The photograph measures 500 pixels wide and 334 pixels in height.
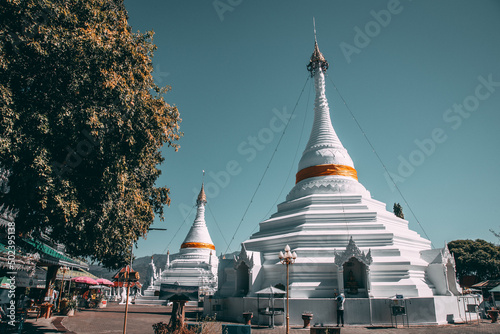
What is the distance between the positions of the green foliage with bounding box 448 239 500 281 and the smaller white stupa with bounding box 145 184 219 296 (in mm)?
34481

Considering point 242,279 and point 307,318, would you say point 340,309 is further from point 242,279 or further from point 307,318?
point 242,279

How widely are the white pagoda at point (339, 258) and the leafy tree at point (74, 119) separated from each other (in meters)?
10.3

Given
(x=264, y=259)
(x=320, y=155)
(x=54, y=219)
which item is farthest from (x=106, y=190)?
Result: (x=320, y=155)

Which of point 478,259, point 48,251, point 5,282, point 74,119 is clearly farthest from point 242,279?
point 478,259

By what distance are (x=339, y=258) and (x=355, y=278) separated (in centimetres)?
176

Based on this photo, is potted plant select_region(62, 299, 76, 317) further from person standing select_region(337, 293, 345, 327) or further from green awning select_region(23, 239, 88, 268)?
person standing select_region(337, 293, 345, 327)

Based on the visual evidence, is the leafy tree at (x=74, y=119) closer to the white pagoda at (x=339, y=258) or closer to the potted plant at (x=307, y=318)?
the potted plant at (x=307, y=318)

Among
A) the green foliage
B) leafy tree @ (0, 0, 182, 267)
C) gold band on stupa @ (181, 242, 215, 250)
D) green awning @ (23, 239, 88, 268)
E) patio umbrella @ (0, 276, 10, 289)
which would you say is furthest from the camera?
gold band on stupa @ (181, 242, 215, 250)

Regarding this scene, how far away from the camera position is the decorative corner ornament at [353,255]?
18484 millimetres

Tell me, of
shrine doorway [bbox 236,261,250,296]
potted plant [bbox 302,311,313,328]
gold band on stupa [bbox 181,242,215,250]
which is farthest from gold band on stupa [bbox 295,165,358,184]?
gold band on stupa [bbox 181,242,215,250]

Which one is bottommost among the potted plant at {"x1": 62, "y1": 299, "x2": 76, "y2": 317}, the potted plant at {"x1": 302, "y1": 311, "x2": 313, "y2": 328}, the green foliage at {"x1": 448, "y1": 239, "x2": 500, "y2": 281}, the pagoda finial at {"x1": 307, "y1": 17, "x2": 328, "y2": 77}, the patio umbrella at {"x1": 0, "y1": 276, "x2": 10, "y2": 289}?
the potted plant at {"x1": 62, "y1": 299, "x2": 76, "y2": 317}

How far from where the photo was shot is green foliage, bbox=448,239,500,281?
4553cm

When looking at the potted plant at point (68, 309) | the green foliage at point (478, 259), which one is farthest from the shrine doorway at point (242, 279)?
the green foliage at point (478, 259)

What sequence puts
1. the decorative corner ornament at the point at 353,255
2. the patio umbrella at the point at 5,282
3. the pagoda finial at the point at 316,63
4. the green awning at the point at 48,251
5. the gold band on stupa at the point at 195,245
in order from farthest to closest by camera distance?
the gold band on stupa at the point at 195,245, the pagoda finial at the point at 316,63, the decorative corner ornament at the point at 353,255, the green awning at the point at 48,251, the patio umbrella at the point at 5,282
